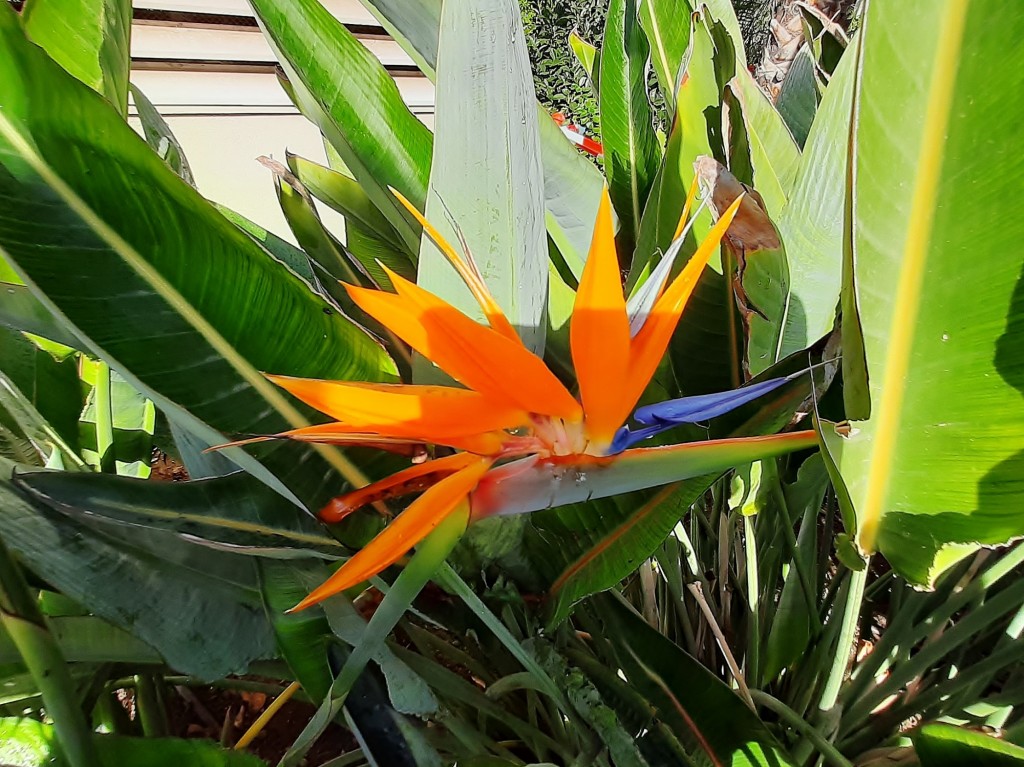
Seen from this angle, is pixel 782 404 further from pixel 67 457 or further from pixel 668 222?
pixel 67 457

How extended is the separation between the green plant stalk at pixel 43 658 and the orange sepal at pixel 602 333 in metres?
0.32

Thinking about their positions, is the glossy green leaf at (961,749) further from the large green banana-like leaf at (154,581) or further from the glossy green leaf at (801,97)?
the glossy green leaf at (801,97)

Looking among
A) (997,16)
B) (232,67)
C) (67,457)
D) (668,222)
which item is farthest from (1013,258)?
(232,67)

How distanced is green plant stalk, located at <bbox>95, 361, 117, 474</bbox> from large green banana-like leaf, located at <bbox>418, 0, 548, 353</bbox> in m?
0.36

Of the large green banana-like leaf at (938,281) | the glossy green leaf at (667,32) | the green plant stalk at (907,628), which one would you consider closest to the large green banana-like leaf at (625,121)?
the glossy green leaf at (667,32)

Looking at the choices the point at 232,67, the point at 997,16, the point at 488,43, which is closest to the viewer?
the point at 997,16

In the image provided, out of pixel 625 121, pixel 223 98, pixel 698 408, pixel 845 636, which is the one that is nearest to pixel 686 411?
pixel 698 408

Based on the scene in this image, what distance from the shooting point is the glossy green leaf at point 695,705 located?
42 centimetres

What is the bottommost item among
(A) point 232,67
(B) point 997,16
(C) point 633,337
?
(C) point 633,337

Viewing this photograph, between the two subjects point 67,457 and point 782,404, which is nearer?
point 782,404

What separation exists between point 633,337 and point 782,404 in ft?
0.42

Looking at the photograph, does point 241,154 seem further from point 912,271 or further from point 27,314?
point 912,271

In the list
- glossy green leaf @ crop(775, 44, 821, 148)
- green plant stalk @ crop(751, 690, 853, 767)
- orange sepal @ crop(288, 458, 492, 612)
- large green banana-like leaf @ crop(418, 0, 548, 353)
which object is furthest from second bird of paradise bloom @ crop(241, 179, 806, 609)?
glossy green leaf @ crop(775, 44, 821, 148)

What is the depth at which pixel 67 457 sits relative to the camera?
0.54 meters
